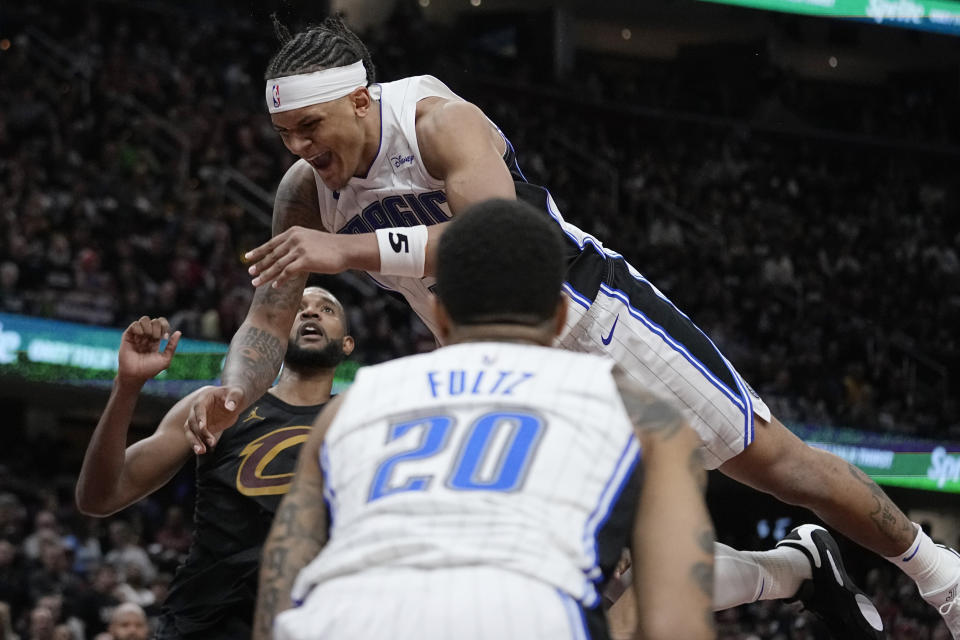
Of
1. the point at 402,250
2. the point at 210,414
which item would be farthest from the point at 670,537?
the point at 210,414

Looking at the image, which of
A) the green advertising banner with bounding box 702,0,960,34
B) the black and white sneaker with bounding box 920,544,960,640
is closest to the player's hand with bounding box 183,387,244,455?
the black and white sneaker with bounding box 920,544,960,640

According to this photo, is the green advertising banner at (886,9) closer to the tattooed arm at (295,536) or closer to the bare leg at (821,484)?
the bare leg at (821,484)

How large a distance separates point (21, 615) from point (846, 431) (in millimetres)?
11109

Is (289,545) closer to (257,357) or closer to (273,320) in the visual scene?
(257,357)

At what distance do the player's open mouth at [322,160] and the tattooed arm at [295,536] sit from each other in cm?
170

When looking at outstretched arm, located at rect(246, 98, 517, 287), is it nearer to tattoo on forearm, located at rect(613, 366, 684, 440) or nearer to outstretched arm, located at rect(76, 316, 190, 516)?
outstretched arm, located at rect(76, 316, 190, 516)

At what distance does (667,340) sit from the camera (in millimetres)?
4062

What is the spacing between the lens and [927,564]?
4.25 m

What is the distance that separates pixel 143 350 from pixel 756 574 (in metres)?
2.15

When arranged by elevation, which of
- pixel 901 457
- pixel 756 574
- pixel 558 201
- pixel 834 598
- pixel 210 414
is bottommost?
pixel 901 457

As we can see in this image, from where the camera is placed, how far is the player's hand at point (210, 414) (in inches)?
142

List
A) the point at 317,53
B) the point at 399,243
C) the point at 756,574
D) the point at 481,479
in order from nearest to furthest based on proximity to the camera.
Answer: the point at 481,479, the point at 399,243, the point at 317,53, the point at 756,574

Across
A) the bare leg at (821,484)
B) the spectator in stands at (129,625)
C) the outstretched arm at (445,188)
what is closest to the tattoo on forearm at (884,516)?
the bare leg at (821,484)

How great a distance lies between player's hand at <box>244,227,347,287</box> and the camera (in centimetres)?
324
